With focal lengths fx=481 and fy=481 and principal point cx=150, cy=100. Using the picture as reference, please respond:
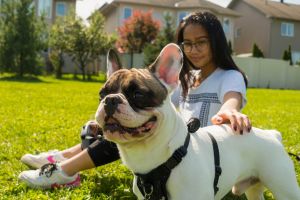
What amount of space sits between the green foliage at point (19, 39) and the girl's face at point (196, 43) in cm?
2266

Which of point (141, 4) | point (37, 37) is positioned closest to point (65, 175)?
point (37, 37)

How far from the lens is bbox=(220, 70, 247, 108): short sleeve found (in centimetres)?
379

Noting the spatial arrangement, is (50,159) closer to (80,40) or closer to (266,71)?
(80,40)

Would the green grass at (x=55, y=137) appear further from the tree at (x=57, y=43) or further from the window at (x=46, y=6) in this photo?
the window at (x=46, y=6)

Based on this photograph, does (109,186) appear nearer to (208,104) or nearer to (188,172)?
(208,104)

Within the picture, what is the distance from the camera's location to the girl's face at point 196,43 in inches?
155

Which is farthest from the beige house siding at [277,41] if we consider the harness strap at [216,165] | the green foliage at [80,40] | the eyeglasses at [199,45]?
the harness strap at [216,165]

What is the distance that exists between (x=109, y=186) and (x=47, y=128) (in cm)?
343

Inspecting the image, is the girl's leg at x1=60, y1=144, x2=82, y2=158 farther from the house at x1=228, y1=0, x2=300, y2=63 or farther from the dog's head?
the house at x1=228, y1=0, x2=300, y2=63

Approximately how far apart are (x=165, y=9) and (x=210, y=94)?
39802 mm

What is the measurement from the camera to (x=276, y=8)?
152ft

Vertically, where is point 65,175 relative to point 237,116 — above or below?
below

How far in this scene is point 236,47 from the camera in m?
46.6

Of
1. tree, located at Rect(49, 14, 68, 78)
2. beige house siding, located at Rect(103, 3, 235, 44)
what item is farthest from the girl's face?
beige house siding, located at Rect(103, 3, 235, 44)
